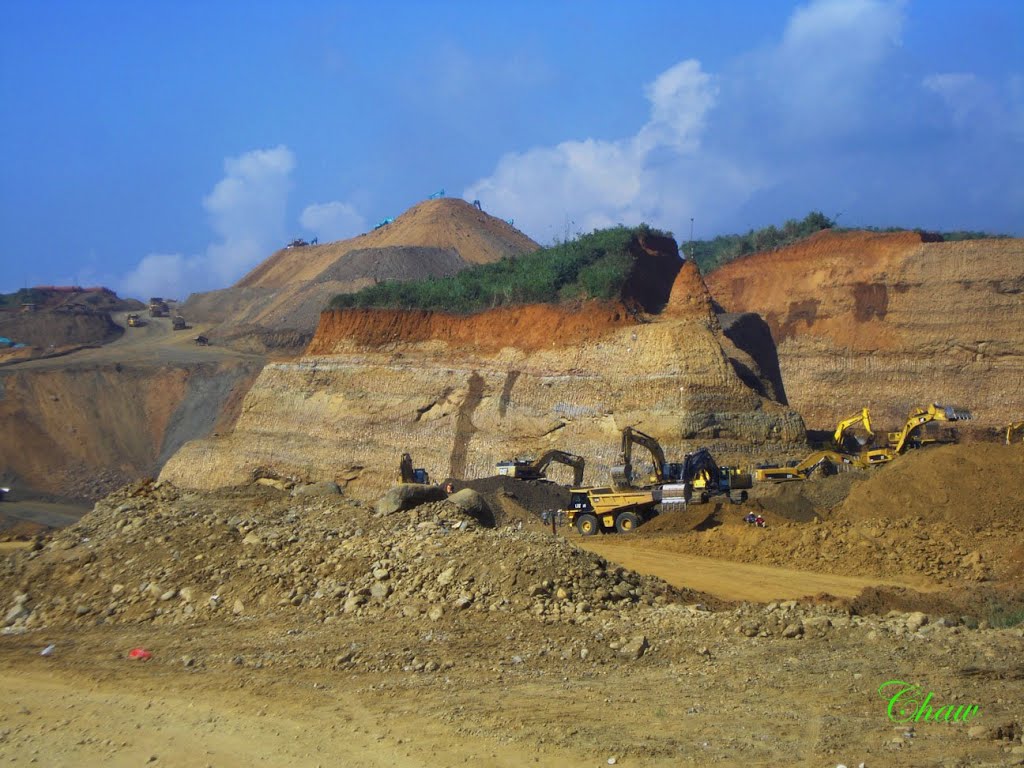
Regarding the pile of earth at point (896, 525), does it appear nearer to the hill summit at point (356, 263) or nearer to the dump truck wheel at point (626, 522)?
the dump truck wheel at point (626, 522)

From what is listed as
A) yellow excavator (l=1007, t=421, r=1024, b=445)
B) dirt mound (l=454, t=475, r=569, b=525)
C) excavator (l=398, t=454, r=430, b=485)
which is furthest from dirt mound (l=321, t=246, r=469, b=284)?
yellow excavator (l=1007, t=421, r=1024, b=445)

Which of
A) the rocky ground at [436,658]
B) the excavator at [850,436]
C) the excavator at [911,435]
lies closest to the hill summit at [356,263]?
the excavator at [850,436]

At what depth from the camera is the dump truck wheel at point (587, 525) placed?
96.4 feet

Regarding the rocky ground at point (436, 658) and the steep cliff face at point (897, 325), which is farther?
the steep cliff face at point (897, 325)

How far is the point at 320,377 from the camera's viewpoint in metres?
45.2

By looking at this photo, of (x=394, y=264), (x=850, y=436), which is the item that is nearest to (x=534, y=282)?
(x=850, y=436)

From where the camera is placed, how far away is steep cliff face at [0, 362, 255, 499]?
2288 inches

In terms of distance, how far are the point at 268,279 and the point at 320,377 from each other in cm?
5737

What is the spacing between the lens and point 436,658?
40.5 ft

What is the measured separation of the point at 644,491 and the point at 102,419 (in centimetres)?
4465

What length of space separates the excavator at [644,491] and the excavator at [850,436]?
623 centimetres

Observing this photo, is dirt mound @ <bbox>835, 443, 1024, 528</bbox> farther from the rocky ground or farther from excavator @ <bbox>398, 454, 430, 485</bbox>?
excavator @ <bbox>398, 454, 430, 485</bbox>

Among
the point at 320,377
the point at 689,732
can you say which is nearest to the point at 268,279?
the point at 320,377

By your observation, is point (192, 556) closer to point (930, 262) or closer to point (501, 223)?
point (930, 262)
